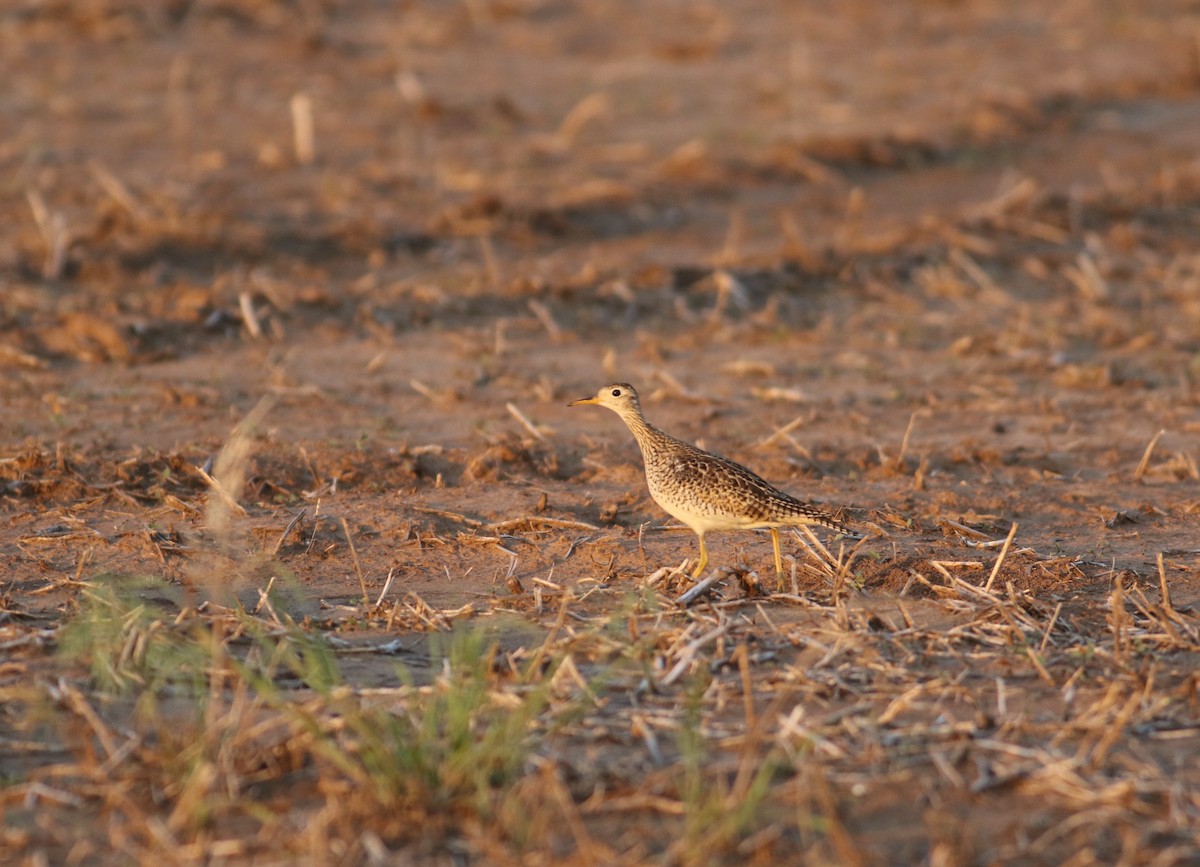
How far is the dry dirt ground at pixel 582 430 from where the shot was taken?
16.2ft

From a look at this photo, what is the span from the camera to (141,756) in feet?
16.6

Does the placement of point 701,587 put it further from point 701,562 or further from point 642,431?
point 642,431

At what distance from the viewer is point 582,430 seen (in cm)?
903

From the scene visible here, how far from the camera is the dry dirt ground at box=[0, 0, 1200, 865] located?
495 cm

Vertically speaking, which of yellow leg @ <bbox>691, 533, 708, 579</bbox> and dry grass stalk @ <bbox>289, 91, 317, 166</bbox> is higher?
dry grass stalk @ <bbox>289, 91, 317, 166</bbox>

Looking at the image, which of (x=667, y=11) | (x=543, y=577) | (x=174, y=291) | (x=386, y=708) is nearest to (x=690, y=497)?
(x=543, y=577)

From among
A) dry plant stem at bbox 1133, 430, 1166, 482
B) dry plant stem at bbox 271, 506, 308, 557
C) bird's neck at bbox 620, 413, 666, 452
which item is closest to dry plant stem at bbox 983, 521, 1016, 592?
bird's neck at bbox 620, 413, 666, 452

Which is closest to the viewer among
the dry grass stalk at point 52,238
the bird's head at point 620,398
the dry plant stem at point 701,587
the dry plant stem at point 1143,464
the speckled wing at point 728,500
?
the dry plant stem at point 701,587

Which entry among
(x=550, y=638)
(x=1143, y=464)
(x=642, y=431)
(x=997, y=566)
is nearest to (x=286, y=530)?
(x=642, y=431)

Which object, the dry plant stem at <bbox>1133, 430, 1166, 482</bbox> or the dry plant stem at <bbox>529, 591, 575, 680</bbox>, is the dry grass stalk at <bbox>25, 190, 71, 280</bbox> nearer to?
the dry plant stem at <bbox>529, 591, 575, 680</bbox>

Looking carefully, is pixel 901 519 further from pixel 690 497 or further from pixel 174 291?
pixel 174 291

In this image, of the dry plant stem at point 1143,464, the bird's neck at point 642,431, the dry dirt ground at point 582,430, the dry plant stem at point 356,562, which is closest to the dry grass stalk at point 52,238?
the dry dirt ground at point 582,430

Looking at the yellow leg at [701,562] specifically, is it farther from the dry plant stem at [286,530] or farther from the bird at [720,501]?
the dry plant stem at [286,530]

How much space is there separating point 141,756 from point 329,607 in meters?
1.50
